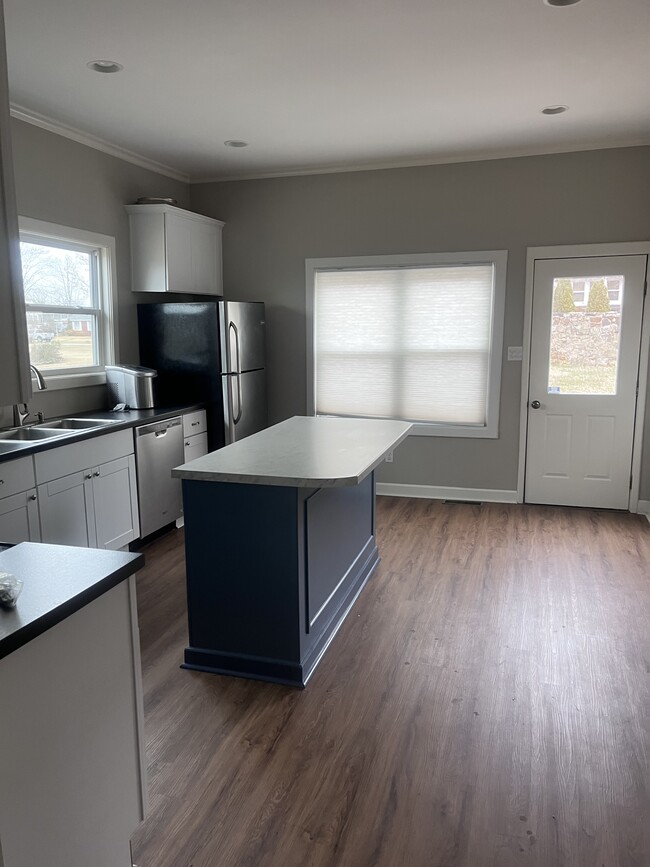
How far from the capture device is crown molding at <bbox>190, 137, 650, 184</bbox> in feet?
15.5

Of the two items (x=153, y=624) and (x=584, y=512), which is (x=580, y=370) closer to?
(x=584, y=512)

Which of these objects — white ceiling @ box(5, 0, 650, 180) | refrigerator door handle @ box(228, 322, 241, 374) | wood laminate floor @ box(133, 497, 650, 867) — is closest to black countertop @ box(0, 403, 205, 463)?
refrigerator door handle @ box(228, 322, 241, 374)

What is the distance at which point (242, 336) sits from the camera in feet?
16.6

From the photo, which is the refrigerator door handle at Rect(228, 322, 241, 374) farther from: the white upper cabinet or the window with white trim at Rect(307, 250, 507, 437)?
the window with white trim at Rect(307, 250, 507, 437)

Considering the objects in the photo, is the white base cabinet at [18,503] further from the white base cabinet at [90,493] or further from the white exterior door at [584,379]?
the white exterior door at [584,379]


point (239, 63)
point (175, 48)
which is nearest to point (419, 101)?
point (239, 63)

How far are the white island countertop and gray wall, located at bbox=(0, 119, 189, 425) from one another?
169 cm

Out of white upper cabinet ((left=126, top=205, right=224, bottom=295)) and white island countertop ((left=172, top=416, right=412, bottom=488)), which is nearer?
white island countertop ((left=172, top=416, right=412, bottom=488))

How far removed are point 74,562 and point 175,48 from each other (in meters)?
2.60

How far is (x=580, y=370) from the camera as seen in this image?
5.01m

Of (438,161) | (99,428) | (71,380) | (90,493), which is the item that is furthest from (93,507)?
(438,161)

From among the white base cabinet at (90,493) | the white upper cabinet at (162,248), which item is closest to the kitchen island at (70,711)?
the white base cabinet at (90,493)

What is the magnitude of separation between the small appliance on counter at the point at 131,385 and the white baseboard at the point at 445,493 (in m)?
2.14

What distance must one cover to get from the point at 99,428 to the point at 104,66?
1.88 m
